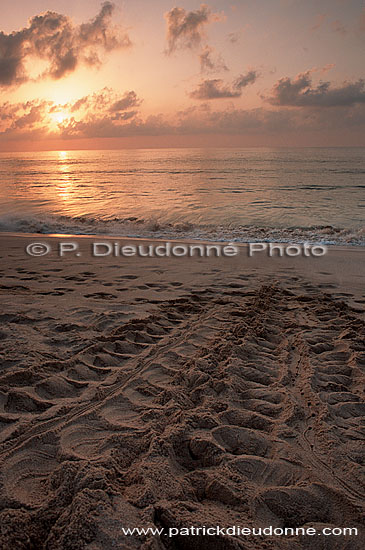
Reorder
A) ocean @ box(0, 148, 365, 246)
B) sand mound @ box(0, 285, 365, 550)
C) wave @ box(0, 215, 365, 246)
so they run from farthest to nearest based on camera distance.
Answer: ocean @ box(0, 148, 365, 246) < wave @ box(0, 215, 365, 246) < sand mound @ box(0, 285, 365, 550)

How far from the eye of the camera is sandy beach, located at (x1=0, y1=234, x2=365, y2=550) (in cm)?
160

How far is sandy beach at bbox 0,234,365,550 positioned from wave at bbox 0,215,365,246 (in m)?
6.61

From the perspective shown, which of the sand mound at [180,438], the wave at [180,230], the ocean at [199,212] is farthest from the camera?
the ocean at [199,212]

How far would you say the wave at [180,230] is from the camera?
438 inches

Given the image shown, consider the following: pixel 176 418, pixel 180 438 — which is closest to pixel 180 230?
pixel 176 418

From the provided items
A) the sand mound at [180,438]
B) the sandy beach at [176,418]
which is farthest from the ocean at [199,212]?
the sand mound at [180,438]

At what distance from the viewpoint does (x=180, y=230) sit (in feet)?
42.4

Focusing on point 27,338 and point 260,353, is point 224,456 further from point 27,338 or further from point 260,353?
point 27,338

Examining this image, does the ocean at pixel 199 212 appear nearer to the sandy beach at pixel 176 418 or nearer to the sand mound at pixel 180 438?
the sandy beach at pixel 176 418

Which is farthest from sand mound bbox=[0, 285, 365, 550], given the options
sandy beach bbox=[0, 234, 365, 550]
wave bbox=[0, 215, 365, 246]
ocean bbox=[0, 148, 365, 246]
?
ocean bbox=[0, 148, 365, 246]

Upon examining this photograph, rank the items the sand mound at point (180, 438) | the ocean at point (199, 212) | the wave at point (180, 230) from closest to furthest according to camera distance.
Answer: the sand mound at point (180, 438) < the wave at point (180, 230) < the ocean at point (199, 212)

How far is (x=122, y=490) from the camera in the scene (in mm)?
1729

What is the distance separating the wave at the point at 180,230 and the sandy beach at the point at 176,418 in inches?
260

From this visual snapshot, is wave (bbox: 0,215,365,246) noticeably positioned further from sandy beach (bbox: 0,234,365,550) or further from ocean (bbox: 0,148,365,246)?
sandy beach (bbox: 0,234,365,550)
